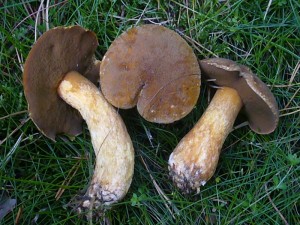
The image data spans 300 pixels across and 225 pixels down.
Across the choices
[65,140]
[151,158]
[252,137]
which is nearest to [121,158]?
[151,158]

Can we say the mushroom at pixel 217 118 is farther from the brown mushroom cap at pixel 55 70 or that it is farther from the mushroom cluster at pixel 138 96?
the brown mushroom cap at pixel 55 70

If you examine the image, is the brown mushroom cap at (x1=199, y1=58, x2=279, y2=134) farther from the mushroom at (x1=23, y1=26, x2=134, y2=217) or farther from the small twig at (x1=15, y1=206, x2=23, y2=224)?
the small twig at (x1=15, y1=206, x2=23, y2=224)

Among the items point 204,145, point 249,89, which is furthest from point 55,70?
point 249,89

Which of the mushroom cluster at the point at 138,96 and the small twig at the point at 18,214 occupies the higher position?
the mushroom cluster at the point at 138,96

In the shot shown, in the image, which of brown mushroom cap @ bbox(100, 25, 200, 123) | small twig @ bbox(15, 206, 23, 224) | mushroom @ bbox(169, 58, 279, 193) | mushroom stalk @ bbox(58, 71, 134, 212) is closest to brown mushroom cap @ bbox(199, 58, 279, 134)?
mushroom @ bbox(169, 58, 279, 193)

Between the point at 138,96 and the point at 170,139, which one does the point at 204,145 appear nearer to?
the point at 170,139

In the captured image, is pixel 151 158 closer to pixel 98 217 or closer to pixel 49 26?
pixel 98 217

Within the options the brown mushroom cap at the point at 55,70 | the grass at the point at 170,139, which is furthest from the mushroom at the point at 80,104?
the grass at the point at 170,139
